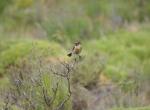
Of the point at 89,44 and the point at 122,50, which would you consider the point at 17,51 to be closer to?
the point at 89,44

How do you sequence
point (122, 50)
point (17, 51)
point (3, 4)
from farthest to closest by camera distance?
point (3, 4), point (122, 50), point (17, 51)

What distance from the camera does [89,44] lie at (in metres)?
11.3

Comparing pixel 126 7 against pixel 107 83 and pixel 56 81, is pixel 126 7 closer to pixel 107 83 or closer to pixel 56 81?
pixel 107 83

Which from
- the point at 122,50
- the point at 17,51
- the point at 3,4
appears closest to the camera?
the point at 17,51

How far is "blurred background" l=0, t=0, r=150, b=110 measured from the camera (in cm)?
742

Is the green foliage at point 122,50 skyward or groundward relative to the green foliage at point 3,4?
groundward

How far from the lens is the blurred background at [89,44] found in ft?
24.3

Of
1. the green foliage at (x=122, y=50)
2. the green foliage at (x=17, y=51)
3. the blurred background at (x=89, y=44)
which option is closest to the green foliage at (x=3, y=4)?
the blurred background at (x=89, y=44)

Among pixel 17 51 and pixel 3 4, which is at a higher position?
pixel 3 4

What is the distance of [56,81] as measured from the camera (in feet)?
18.1

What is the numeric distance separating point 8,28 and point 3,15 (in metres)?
0.90

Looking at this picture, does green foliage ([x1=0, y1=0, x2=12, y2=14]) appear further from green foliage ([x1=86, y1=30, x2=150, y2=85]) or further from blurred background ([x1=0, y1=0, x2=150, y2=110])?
green foliage ([x1=86, y1=30, x2=150, y2=85])

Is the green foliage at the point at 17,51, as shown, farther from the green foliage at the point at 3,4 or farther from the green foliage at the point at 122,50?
the green foliage at the point at 3,4

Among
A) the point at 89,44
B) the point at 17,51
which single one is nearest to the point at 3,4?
the point at 89,44
